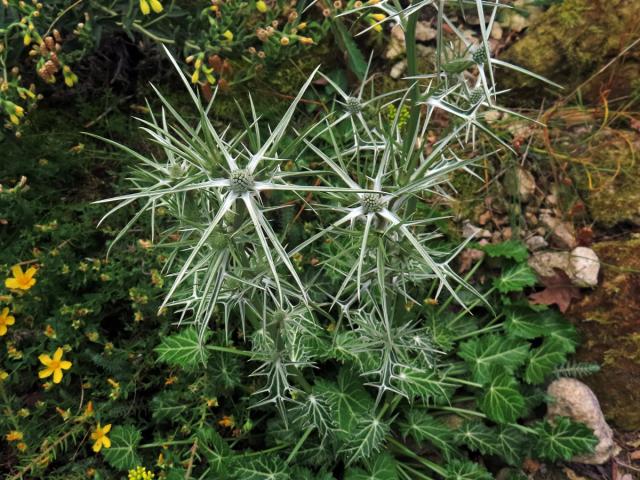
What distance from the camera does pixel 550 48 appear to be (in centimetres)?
220

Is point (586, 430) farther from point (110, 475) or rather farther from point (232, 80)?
point (232, 80)

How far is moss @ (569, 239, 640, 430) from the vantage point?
1.78 meters

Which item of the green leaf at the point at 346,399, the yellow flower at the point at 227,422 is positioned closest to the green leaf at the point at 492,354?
the green leaf at the point at 346,399

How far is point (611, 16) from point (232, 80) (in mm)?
1600

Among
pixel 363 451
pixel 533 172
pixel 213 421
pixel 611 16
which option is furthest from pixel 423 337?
pixel 611 16

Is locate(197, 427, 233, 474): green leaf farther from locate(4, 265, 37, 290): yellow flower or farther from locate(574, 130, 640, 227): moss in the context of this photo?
locate(574, 130, 640, 227): moss

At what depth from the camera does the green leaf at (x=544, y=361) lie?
1.74m

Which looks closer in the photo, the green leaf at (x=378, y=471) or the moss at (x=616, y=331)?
the green leaf at (x=378, y=471)

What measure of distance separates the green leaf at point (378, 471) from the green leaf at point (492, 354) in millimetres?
408

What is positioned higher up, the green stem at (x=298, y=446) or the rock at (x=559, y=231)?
the green stem at (x=298, y=446)

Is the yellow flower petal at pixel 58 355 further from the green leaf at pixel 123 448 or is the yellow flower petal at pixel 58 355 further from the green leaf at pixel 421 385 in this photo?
the green leaf at pixel 421 385

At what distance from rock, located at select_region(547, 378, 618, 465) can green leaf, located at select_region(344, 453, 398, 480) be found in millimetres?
614

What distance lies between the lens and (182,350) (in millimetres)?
1639

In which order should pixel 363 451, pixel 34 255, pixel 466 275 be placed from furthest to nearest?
1. pixel 466 275
2. pixel 34 255
3. pixel 363 451
